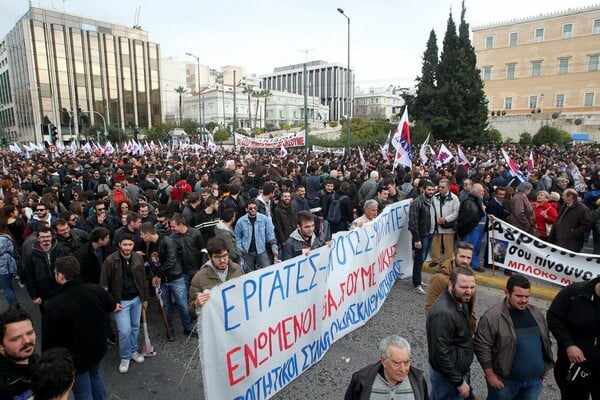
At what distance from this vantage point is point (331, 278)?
4430 mm

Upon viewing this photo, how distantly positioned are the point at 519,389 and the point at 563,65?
60.3 m

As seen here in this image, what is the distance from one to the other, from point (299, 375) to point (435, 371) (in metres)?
1.57

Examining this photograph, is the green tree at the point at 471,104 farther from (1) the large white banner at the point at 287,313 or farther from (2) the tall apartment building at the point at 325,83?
(2) the tall apartment building at the point at 325,83

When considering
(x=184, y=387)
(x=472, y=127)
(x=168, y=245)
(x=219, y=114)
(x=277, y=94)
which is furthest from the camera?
(x=277, y=94)

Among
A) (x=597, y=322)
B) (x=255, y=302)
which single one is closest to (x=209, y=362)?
(x=255, y=302)

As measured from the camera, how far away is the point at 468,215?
255 inches

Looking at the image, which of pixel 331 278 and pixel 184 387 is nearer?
pixel 184 387

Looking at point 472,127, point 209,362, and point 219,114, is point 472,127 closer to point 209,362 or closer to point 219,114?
point 209,362

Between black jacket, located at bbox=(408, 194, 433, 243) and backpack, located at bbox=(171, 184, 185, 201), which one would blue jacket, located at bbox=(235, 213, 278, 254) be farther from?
backpack, located at bbox=(171, 184, 185, 201)

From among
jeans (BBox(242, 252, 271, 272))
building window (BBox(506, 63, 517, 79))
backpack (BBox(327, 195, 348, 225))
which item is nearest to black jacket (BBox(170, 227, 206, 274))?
jeans (BBox(242, 252, 271, 272))

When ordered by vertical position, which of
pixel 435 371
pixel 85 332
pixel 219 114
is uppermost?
pixel 219 114

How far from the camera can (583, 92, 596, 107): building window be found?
47781 millimetres

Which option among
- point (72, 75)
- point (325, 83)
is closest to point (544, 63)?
point (72, 75)

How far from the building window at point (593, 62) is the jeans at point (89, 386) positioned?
203 ft
